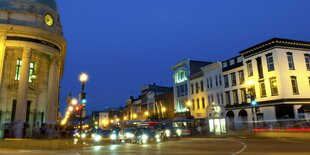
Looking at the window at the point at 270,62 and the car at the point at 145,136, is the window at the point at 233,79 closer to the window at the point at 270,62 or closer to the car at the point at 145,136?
the window at the point at 270,62

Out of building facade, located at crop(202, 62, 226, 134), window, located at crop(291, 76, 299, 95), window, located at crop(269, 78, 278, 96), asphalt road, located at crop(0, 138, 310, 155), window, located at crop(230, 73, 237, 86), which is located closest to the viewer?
asphalt road, located at crop(0, 138, 310, 155)

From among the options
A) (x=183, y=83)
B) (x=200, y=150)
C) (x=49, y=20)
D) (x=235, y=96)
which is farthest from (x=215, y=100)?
(x=200, y=150)

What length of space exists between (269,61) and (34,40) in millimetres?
32313

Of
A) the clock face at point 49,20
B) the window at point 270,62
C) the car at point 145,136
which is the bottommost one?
the car at point 145,136

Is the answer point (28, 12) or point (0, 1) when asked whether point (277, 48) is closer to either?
point (28, 12)

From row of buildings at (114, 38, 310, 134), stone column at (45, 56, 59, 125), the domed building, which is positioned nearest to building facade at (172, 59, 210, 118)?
row of buildings at (114, 38, 310, 134)

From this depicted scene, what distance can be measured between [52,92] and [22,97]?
500 centimetres

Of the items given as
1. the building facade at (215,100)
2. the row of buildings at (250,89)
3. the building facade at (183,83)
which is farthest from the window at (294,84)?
the building facade at (183,83)

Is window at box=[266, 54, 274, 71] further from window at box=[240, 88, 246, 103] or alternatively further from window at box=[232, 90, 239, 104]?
window at box=[232, 90, 239, 104]

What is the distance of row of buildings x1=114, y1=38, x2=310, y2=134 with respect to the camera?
38.4m

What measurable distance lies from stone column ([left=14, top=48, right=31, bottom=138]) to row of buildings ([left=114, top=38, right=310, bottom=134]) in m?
27.1

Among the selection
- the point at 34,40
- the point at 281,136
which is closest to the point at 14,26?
the point at 34,40

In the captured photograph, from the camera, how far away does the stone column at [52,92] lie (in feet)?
116

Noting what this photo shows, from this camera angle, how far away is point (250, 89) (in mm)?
38750
